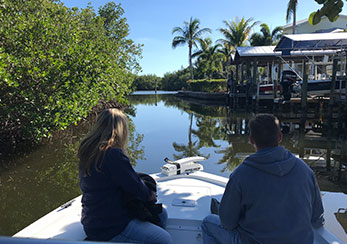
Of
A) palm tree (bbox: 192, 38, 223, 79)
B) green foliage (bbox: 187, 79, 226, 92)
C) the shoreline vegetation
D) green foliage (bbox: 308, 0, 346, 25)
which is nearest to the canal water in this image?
the shoreline vegetation

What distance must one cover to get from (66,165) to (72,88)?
6.68 ft

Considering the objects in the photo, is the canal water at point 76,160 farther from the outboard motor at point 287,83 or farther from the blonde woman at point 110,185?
the blonde woman at point 110,185

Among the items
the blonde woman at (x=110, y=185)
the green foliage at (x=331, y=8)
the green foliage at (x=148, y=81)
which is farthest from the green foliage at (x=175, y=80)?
the blonde woman at (x=110, y=185)

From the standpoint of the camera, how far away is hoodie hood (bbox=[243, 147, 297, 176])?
1529mm

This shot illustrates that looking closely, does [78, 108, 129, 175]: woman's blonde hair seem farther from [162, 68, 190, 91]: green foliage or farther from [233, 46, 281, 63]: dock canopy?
[162, 68, 190, 91]: green foliage

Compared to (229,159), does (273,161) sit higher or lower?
higher

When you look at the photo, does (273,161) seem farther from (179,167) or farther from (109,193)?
(179,167)

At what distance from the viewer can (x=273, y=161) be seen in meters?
1.55

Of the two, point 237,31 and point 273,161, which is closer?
point 273,161

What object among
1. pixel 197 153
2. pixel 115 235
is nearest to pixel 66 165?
pixel 197 153

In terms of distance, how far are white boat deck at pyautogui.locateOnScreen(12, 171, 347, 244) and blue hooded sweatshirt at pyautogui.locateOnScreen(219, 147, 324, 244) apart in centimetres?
80

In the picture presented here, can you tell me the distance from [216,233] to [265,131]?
871 millimetres

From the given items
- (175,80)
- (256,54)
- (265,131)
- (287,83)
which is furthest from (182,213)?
(175,80)

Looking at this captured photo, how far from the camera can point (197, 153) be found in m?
8.26
